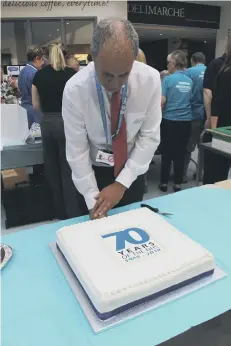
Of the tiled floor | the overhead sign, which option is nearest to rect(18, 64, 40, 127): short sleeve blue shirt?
the tiled floor

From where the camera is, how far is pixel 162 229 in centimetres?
80

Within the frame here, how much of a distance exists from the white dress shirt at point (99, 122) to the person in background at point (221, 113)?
3.44 feet

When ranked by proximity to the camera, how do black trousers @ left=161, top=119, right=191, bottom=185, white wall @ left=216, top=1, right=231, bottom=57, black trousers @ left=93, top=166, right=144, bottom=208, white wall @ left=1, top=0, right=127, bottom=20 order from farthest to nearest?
1. white wall @ left=216, top=1, right=231, bottom=57
2. white wall @ left=1, top=0, right=127, bottom=20
3. black trousers @ left=161, top=119, right=191, bottom=185
4. black trousers @ left=93, top=166, right=144, bottom=208

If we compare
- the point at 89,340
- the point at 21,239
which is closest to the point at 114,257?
the point at 89,340

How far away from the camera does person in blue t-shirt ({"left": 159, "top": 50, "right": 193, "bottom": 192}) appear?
2.70m

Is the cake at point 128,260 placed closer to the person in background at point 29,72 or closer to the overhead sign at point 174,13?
the person in background at point 29,72

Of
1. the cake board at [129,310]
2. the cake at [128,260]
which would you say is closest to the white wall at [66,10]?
the cake at [128,260]

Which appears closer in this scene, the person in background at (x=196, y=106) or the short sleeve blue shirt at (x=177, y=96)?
the short sleeve blue shirt at (x=177, y=96)

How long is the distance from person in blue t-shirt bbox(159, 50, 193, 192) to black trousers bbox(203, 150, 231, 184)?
737 mm

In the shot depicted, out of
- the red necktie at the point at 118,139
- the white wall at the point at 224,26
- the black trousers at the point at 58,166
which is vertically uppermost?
the white wall at the point at 224,26

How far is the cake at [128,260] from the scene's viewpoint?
0.61m

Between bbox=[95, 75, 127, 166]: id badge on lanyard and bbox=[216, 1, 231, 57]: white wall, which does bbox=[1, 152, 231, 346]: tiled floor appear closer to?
bbox=[95, 75, 127, 166]: id badge on lanyard

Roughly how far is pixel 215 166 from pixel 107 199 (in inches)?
50.2

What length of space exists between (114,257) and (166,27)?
296 inches
